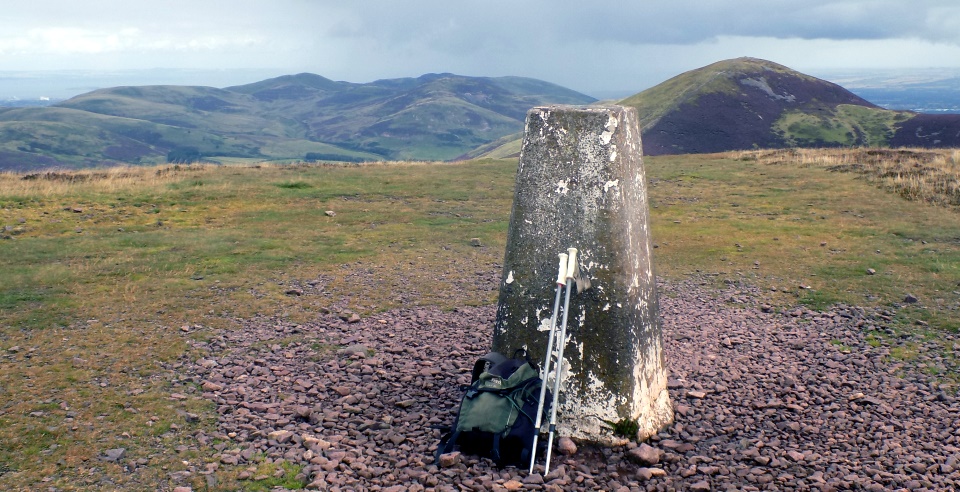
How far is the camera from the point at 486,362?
23.0ft

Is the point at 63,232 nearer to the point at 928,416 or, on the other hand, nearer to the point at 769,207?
the point at 928,416

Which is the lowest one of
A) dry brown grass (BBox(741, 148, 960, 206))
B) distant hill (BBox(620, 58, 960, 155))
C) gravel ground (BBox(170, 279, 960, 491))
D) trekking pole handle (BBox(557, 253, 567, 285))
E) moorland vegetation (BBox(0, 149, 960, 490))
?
gravel ground (BBox(170, 279, 960, 491))

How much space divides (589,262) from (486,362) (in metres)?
1.49

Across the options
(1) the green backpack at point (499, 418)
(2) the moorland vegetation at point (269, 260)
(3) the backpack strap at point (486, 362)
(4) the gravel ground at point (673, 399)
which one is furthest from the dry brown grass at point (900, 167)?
(1) the green backpack at point (499, 418)

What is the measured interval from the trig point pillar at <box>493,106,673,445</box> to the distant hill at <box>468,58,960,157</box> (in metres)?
69.2

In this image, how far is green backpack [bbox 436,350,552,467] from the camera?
20.9 ft

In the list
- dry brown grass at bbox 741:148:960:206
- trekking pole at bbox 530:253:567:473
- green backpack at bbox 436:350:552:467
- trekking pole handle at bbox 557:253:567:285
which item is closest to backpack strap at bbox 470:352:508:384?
green backpack at bbox 436:350:552:467

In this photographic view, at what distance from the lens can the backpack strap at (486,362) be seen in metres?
6.91

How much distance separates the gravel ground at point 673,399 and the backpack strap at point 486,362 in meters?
0.71

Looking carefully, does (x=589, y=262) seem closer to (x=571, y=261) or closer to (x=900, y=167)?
(x=571, y=261)

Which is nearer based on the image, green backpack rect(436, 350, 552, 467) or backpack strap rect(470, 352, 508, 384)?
green backpack rect(436, 350, 552, 467)

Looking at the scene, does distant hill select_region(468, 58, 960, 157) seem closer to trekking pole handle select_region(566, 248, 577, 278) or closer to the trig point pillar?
the trig point pillar

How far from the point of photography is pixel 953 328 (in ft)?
33.7

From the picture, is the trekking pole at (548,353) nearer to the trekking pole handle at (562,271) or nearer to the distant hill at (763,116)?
the trekking pole handle at (562,271)
